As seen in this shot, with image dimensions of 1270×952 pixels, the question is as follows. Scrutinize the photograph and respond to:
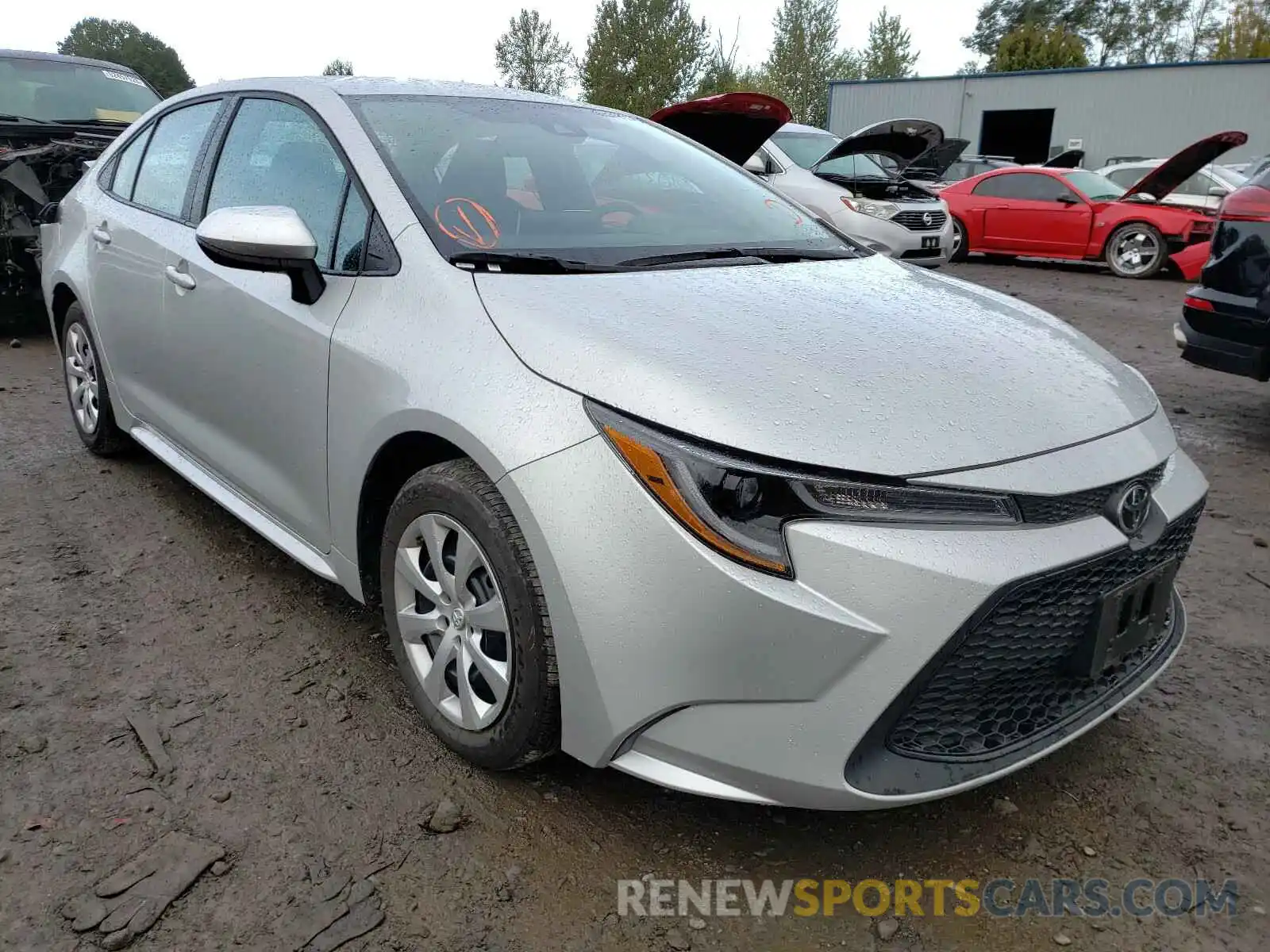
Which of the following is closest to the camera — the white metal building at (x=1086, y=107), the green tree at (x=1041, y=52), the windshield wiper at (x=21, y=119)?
the windshield wiper at (x=21, y=119)

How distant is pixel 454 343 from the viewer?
2059 mm

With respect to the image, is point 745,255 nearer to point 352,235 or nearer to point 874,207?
point 352,235

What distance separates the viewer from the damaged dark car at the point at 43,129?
6.41 m

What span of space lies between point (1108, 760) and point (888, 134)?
800 cm

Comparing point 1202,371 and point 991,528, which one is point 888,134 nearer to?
point 1202,371

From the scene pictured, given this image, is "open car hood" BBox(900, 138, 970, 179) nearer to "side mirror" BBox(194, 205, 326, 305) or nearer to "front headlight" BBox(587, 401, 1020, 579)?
"side mirror" BBox(194, 205, 326, 305)

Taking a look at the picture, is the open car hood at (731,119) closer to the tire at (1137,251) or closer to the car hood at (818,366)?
the car hood at (818,366)

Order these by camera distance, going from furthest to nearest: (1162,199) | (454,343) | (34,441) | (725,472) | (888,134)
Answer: (1162,199) → (888,134) → (34,441) → (454,343) → (725,472)

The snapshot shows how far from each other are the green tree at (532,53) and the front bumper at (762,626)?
Result: 75394 millimetres

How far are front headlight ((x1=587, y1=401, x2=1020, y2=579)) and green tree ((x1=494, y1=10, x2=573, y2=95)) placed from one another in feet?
247

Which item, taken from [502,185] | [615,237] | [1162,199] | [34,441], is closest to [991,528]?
[615,237]

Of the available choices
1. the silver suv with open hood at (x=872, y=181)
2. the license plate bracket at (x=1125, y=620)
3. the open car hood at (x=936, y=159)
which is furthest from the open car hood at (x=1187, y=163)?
the license plate bracket at (x=1125, y=620)

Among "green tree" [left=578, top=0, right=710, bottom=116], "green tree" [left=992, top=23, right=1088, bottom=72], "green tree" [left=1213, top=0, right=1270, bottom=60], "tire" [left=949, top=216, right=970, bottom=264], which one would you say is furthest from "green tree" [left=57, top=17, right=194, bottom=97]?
"tire" [left=949, top=216, right=970, bottom=264]

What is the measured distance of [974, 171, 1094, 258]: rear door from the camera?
473 inches
